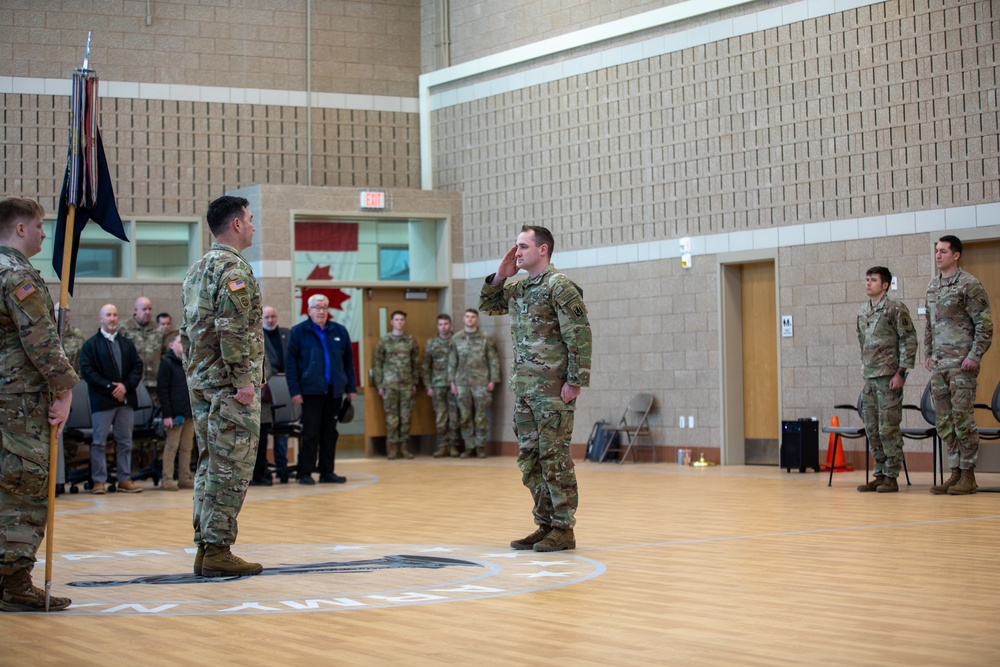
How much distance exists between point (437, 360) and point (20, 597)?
12.3m

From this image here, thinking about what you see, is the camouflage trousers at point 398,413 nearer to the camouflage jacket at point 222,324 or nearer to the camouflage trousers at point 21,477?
the camouflage jacket at point 222,324

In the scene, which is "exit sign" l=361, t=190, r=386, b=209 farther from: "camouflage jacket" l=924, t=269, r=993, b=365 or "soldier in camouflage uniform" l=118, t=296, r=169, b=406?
"camouflage jacket" l=924, t=269, r=993, b=365

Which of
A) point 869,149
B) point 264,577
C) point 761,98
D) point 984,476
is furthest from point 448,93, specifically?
point 264,577

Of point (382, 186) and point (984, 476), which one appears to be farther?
point (382, 186)

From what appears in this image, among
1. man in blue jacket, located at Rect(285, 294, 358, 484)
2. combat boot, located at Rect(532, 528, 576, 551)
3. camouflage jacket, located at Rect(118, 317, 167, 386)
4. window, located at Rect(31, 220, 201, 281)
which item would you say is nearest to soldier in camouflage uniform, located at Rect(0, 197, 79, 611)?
combat boot, located at Rect(532, 528, 576, 551)

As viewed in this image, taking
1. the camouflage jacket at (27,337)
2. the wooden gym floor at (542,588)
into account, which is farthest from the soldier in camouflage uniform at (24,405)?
the wooden gym floor at (542,588)

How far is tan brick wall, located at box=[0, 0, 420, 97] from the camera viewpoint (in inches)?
661

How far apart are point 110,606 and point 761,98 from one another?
438 inches

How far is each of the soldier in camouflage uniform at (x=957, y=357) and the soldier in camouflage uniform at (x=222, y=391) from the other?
658cm

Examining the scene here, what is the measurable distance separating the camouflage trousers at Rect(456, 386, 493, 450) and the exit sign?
2.94m

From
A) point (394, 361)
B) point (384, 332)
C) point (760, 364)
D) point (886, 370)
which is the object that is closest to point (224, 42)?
point (384, 332)

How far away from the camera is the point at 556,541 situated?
7.20m

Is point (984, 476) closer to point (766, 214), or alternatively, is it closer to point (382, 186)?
point (766, 214)

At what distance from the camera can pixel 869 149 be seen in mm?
13648
